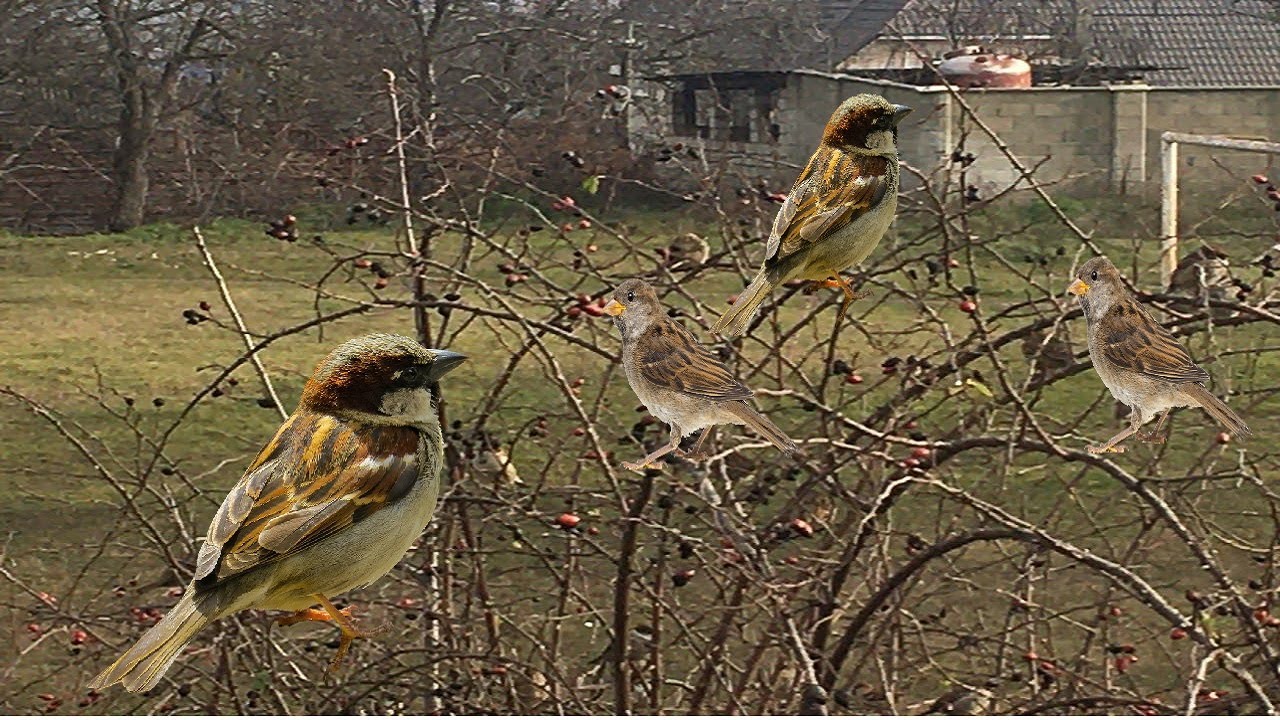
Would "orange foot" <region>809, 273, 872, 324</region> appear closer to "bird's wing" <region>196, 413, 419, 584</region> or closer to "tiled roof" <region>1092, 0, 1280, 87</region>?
"bird's wing" <region>196, 413, 419, 584</region>

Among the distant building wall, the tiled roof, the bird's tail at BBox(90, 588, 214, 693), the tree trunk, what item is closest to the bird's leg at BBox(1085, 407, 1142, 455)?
the bird's tail at BBox(90, 588, 214, 693)

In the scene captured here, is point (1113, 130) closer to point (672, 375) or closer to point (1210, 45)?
point (1210, 45)

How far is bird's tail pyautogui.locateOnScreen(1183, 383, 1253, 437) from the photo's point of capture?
0.84m

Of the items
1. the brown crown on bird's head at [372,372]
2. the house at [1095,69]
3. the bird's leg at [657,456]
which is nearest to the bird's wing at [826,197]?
the bird's leg at [657,456]

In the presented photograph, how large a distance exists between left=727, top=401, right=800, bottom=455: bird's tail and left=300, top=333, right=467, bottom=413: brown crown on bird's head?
5.7 inches

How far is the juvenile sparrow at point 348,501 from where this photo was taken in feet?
2.61

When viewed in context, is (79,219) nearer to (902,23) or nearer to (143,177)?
(143,177)

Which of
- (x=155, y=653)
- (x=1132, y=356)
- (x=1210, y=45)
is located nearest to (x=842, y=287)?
(x=1132, y=356)

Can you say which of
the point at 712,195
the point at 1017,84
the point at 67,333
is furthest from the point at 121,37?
the point at 1017,84

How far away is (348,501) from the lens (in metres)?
0.81

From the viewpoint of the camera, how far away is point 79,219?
1315cm

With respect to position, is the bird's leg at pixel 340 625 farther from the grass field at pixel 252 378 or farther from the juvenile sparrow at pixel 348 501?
the grass field at pixel 252 378

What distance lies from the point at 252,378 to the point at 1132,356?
5539 mm

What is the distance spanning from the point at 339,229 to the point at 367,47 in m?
1.58
